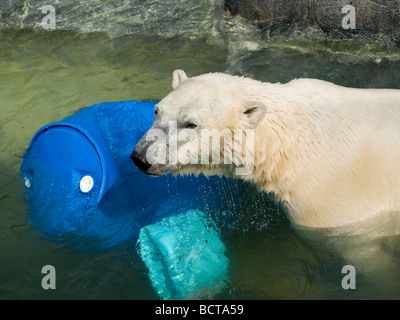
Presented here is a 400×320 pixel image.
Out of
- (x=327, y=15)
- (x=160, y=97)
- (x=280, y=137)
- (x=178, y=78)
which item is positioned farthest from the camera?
(x=327, y=15)

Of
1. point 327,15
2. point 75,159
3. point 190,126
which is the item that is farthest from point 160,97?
point 190,126

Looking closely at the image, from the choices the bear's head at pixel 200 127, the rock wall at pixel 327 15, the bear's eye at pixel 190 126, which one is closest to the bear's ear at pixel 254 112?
the bear's head at pixel 200 127

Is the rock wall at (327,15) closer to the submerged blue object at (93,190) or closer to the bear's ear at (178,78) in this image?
the submerged blue object at (93,190)

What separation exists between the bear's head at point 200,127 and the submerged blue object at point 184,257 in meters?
0.67

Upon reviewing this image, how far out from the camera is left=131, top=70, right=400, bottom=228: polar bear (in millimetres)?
3002

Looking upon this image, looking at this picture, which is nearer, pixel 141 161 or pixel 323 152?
pixel 141 161

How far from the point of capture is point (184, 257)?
3430mm

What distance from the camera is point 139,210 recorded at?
12.1ft

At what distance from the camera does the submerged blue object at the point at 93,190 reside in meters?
3.52

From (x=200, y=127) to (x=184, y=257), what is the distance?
1020 millimetres

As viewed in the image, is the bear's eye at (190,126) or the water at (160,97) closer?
the bear's eye at (190,126)

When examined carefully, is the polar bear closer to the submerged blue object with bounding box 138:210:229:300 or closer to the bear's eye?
the bear's eye

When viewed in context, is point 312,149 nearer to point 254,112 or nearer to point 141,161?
point 254,112
